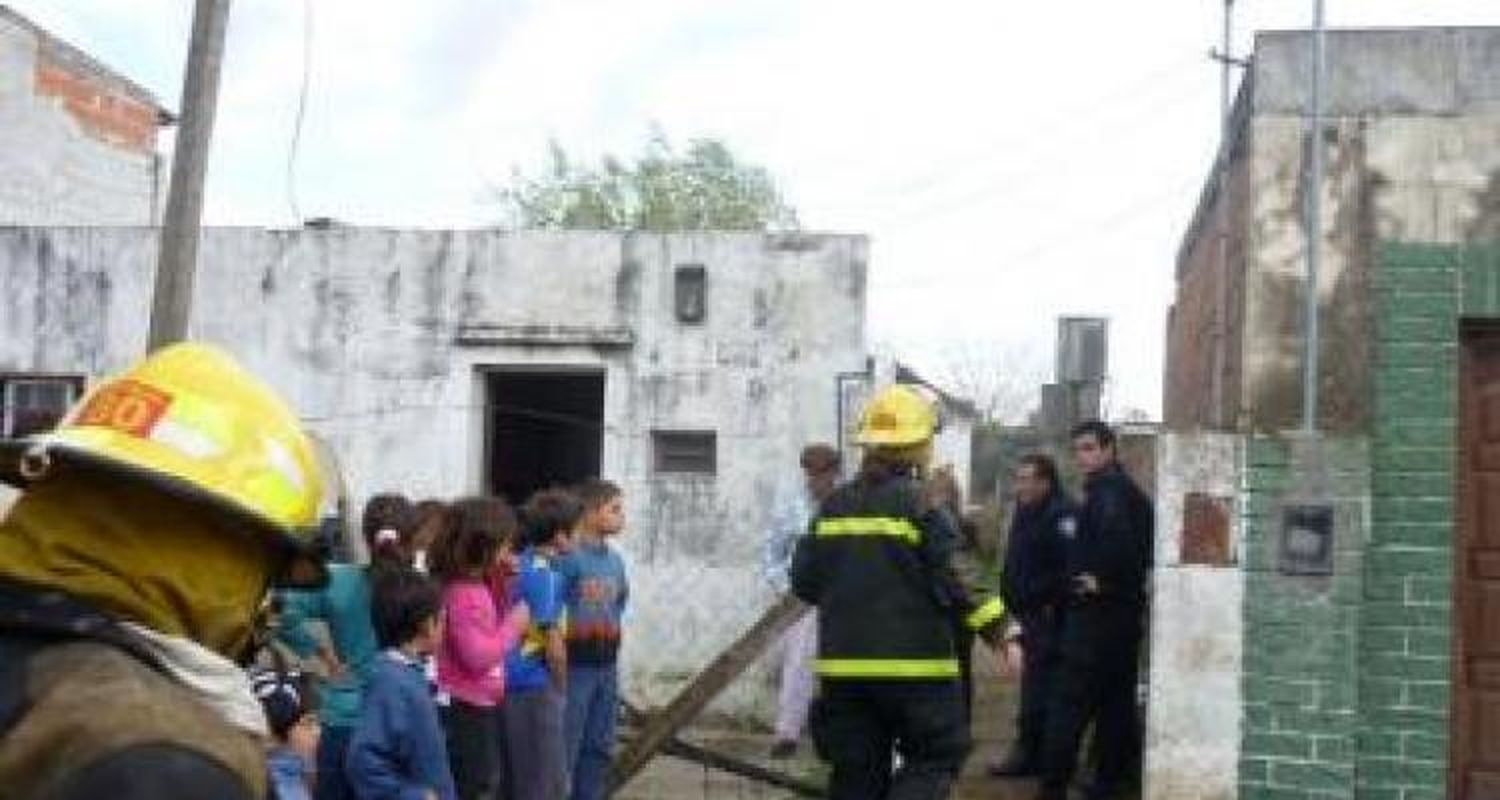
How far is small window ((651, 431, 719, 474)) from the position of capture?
12359 mm

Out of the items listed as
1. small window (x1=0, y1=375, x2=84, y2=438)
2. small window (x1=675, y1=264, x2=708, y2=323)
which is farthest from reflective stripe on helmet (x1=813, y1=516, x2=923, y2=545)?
small window (x1=0, y1=375, x2=84, y2=438)

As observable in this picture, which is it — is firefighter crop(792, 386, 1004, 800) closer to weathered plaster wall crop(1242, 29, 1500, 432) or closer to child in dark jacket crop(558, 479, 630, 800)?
child in dark jacket crop(558, 479, 630, 800)

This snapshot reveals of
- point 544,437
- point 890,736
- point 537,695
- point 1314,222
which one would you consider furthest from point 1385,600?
point 544,437

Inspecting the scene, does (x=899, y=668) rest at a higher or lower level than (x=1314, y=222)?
lower

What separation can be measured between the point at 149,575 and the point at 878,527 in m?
5.01

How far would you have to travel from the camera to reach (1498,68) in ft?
24.6

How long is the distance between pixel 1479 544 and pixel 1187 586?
1103 mm

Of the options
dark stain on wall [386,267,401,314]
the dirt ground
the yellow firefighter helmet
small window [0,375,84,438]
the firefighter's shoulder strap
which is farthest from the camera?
small window [0,375,84,438]

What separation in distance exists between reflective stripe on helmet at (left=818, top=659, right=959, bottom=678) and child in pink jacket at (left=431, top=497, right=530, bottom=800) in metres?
1.21

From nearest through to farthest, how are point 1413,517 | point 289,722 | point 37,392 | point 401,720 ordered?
point 289,722 → point 401,720 → point 1413,517 → point 37,392

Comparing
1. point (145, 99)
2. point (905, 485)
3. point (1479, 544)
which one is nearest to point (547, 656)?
point (905, 485)

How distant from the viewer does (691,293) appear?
1239cm

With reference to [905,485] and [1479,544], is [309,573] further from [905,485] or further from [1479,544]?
[1479,544]

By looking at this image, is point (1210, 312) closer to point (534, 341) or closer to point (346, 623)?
point (346, 623)
